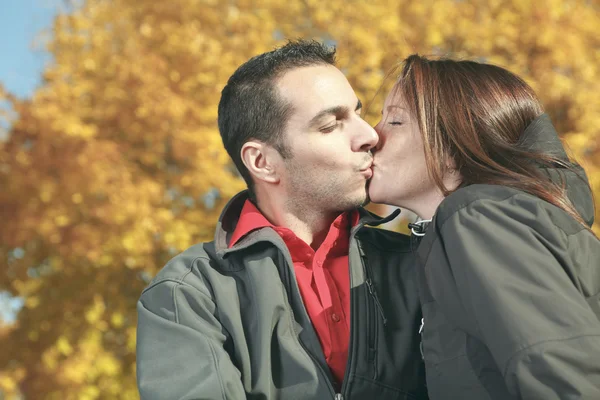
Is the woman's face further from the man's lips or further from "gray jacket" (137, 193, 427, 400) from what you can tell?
"gray jacket" (137, 193, 427, 400)

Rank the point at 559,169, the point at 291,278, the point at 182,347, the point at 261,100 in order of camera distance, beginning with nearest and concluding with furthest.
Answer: the point at 559,169 → the point at 182,347 → the point at 291,278 → the point at 261,100

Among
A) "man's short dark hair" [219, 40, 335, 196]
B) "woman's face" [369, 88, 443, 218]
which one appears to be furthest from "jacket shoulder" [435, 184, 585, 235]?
"man's short dark hair" [219, 40, 335, 196]

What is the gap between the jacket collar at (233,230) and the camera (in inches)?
98.4

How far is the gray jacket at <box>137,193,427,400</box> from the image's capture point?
7.21 ft

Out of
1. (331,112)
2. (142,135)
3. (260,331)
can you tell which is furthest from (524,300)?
(142,135)

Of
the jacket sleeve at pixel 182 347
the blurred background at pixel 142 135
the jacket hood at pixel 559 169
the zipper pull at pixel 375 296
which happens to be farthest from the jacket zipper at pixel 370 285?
the blurred background at pixel 142 135

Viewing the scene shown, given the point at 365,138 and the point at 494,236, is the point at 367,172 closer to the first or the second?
the point at 365,138

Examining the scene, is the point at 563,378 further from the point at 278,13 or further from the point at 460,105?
the point at 278,13

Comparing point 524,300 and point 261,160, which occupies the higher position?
point 261,160

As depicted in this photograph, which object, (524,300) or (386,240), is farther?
(386,240)

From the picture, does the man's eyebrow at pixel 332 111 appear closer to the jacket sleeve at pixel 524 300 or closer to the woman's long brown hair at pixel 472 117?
the woman's long brown hair at pixel 472 117

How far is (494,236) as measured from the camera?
1757 mm

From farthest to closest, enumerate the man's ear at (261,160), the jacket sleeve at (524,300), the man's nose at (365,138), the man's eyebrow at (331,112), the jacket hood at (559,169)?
the man's ear at (261,160)
the man's eyebrow at (331,112)
the man's nose at (365,138)
the jacket hood at (559,169)
the jacket sleeve at (524,300)

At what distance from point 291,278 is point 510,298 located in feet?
3.02
